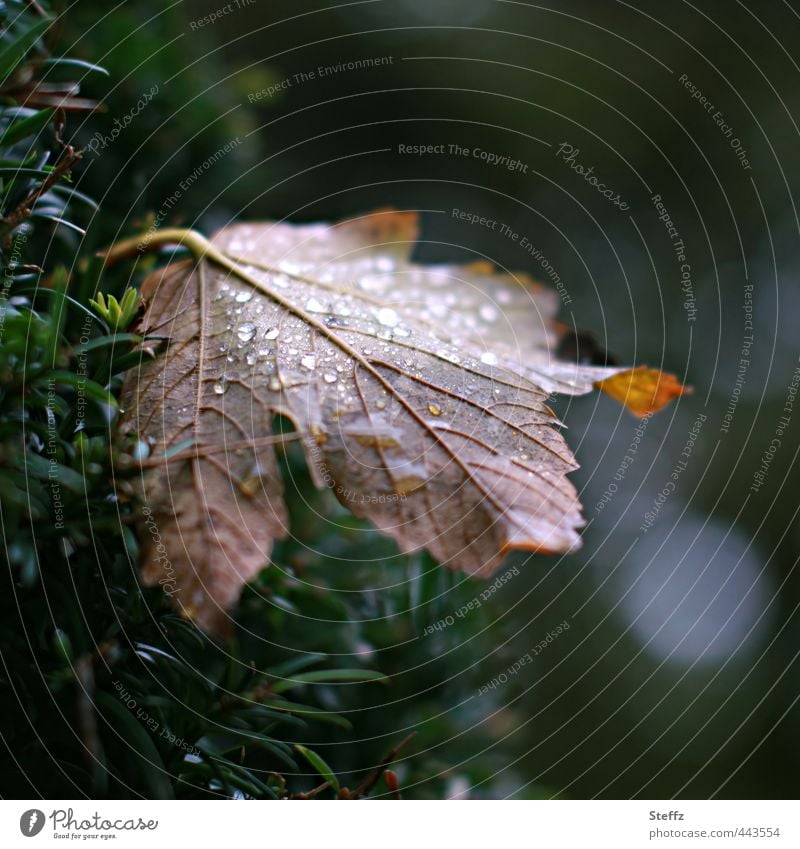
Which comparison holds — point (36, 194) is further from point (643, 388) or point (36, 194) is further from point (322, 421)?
point (643, 388)

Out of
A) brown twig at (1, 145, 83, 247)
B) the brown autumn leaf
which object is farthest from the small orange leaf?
brown twig at (1, 145, 83, 247)

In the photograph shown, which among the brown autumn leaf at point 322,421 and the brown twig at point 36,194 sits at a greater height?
the brown twig at point 36,194

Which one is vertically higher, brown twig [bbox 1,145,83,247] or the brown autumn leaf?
brown twig [bbox 1,145,83,247]

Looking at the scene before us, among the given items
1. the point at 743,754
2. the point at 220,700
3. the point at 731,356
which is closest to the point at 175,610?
the point at 220,700

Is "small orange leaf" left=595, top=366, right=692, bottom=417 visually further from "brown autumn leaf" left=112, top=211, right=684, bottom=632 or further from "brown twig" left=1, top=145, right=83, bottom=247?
"brown twig" left=1, top=145, right=83, bottom=247

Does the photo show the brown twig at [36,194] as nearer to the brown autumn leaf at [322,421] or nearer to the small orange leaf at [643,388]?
the brown autumn leaf at [322,421]

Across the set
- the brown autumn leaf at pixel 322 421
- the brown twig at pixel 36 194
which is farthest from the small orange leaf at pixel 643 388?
the brown twig at pixel 36 194
